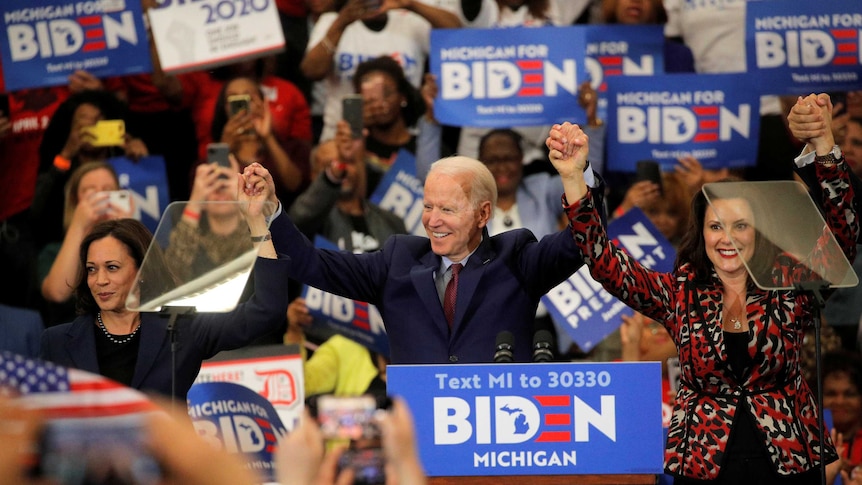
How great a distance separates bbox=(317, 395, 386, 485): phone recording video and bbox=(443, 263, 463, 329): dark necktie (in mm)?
1940

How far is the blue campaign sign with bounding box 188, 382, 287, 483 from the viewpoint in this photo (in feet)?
14.1

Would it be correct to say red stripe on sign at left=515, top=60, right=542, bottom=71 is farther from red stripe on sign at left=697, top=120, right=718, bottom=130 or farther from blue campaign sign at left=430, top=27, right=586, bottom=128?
red stripe on sign at left=697, top=120, right=718, bottom=130

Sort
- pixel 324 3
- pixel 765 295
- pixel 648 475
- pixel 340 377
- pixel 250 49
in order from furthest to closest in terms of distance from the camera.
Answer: pixel 324 3
pixel 250 49
pixel 340 377
pixel 765 295
pixel 648 475

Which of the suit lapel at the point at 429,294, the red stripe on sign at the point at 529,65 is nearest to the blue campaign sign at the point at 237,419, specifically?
the suit lapel at the point at 429,294

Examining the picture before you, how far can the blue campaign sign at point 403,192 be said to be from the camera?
585 cm

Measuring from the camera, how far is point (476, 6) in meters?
6.38

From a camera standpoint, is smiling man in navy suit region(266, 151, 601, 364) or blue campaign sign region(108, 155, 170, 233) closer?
smiling man in navy suit region(266, 151, 601, 364)

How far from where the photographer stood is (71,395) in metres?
1.68

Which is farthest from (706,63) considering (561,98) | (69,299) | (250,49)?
(69,299)

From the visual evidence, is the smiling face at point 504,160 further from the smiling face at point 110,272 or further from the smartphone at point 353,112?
the smiling face at point 110,272

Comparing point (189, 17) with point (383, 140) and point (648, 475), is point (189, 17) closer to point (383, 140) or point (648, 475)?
point (383, 140)

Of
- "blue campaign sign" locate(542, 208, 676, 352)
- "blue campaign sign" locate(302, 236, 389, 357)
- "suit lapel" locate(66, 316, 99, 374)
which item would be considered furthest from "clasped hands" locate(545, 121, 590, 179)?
"blue campaign sign" locate(302, 236, 389, 357)

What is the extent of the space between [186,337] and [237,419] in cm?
74

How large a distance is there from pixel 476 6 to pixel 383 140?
84cm
